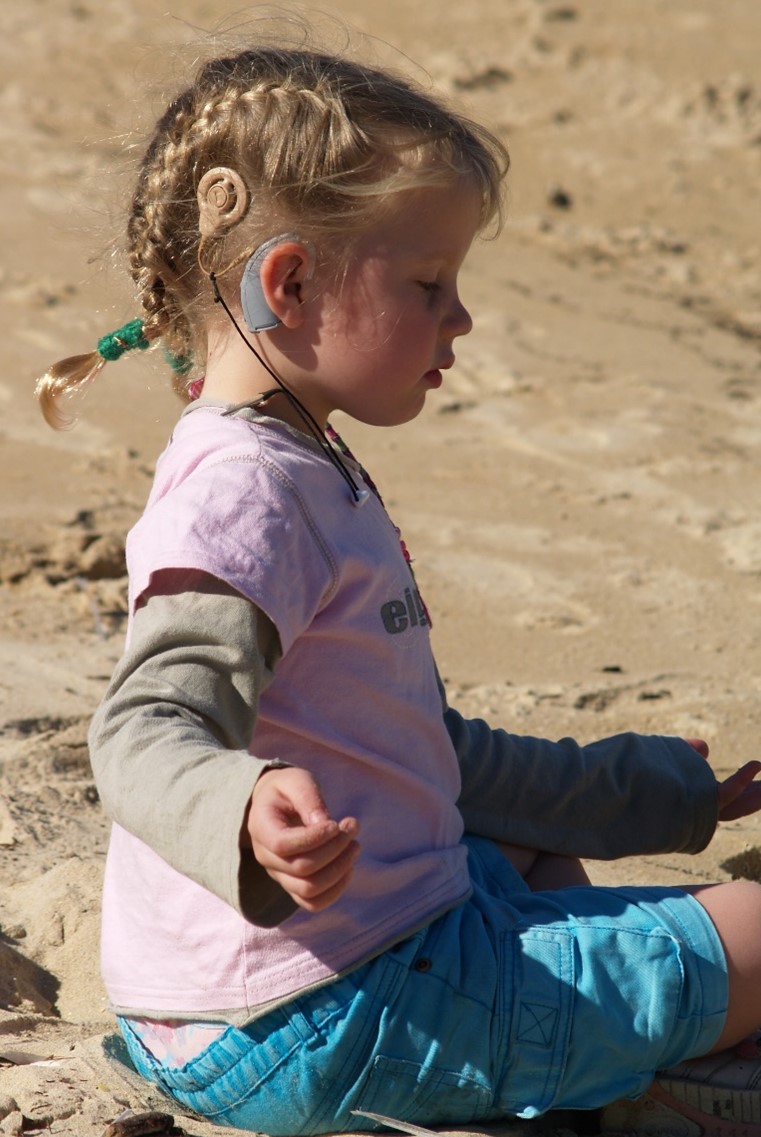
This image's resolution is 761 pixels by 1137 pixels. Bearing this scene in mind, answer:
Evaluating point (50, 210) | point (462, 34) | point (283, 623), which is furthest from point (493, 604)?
point (462, 34)

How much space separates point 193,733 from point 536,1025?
536mm

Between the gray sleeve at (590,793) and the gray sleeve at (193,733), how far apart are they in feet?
1.92

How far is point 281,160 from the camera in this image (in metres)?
1.66

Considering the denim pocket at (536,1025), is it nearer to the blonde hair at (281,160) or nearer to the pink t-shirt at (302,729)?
the pink t-shirt at (302,729)

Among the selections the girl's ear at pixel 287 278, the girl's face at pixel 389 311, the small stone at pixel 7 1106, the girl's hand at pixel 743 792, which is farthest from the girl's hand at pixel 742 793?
the small stone at pixel 7 1106

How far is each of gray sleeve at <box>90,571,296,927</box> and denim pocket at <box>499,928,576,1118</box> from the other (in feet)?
1.10

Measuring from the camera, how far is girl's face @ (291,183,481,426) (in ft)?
5.50

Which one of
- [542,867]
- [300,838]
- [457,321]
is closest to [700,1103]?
[542,867]

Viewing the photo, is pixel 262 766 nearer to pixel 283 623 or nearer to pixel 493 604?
pixel 283 623

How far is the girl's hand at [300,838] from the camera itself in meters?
1.25

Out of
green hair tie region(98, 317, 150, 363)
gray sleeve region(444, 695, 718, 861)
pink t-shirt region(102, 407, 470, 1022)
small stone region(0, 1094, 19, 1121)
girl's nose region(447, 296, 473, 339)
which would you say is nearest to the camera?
pink t-shirt region(102, 407, 470, 1022)

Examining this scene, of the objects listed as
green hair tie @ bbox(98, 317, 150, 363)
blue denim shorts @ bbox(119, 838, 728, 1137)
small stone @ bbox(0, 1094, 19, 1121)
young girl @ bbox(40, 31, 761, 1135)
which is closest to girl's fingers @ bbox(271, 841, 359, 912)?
young girl @ bbox(40, 31, 761, 1135)

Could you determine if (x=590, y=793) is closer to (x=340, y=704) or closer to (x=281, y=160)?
(x=340, y=704)

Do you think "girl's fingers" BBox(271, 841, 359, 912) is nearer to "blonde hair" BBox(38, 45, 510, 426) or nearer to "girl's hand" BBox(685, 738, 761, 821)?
"blonde hair" BBox(38, 45, 510, 426)
